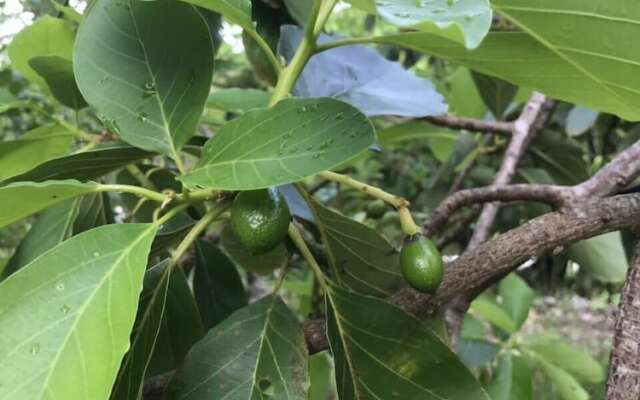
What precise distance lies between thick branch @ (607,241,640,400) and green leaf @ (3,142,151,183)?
27.5 inches

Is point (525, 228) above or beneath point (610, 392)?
above

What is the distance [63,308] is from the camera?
641mm

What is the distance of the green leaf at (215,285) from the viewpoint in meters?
1.28

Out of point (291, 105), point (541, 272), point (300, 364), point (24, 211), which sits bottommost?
point (541, 272)

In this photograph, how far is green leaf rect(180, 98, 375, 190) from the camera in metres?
0.68

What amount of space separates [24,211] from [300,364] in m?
0.39

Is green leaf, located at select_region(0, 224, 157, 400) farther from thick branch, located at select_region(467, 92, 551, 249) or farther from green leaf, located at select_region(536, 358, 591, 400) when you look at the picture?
green leaf, located at select_region(536, 358, 591, 400)

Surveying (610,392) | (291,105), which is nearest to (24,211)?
(291,105)

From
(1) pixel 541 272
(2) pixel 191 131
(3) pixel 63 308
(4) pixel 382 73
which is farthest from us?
(1) pixel 541 272

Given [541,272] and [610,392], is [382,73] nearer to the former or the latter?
[610,392]

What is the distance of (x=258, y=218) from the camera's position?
803 millimetres

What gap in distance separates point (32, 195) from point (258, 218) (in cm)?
26

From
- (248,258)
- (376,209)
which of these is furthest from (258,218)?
(376,209)

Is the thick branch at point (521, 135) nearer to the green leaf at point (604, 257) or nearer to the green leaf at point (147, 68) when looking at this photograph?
the green leaf at point (604, 257)
